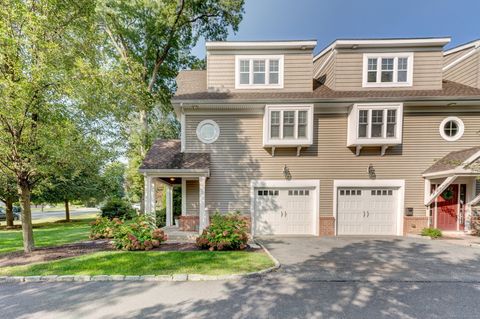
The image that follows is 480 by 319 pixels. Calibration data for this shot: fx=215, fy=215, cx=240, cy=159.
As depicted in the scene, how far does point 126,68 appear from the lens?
13898 millimetres

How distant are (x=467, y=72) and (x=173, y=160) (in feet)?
47.8

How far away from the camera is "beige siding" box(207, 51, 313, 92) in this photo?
10.1 m

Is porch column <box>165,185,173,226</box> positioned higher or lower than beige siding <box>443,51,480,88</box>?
lower

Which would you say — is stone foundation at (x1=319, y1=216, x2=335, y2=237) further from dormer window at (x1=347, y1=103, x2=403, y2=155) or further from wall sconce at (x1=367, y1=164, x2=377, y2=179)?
dormer window at (x1=347, y1=103, x2=403, y2=155)

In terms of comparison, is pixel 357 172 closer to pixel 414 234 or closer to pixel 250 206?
pixel 414 234

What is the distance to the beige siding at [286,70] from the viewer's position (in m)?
10.1

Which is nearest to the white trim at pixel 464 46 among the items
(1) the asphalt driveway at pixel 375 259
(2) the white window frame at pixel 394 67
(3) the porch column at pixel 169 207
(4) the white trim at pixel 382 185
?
(2) the white window frame at pixel 394 67

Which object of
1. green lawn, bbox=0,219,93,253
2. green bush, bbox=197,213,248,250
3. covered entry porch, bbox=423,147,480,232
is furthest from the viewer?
covered entry porch, bbox=423,147,480,232

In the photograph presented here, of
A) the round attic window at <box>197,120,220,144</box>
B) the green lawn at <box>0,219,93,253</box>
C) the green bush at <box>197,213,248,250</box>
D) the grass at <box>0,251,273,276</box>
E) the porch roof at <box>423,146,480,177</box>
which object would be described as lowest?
the green lawn at <box>0,219,93,253</box>

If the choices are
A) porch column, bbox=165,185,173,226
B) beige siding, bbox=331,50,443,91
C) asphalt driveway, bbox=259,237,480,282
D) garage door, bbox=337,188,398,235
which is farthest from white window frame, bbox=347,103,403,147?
porch column, bbox=165,185,173,226

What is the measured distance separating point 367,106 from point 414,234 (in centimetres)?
598

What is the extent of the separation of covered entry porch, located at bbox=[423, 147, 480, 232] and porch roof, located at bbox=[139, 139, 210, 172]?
31.7 ft

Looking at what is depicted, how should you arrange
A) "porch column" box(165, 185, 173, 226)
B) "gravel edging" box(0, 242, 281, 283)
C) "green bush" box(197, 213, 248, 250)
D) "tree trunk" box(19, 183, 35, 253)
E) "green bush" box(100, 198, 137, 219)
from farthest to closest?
"green bush" box(100, 198, 137, 219)
"porch column" box(165, 185, 173, 226)
"green bush" box(197, 213, 248, 250)
"tree trunk" box(19, 183, 35, 253)
"gravel edging" box(0, 242, 281, 283)

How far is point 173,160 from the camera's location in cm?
944
